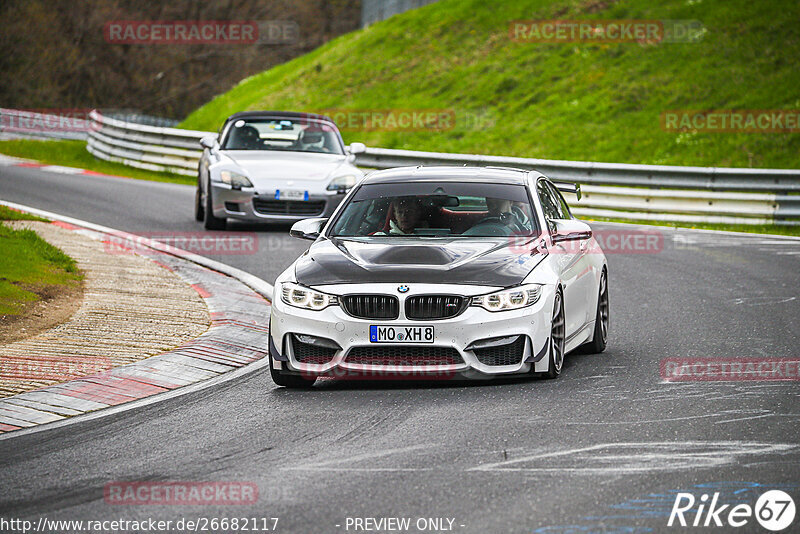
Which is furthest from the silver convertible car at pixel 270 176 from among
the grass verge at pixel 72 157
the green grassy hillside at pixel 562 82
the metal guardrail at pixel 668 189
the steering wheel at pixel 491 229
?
the green grassy hillside at pixel 562 82

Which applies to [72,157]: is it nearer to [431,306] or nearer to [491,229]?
[491,229]

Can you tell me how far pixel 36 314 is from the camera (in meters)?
10.9

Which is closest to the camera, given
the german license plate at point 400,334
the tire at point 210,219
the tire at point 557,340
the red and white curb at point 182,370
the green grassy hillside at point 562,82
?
the red and white curb at point 182,370

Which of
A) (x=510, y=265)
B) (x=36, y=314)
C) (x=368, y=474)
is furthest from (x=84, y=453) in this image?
(x=36, y=314)

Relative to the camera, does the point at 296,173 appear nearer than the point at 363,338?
No

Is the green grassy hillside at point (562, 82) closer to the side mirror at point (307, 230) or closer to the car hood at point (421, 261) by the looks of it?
the side mirror at point (307, 230)

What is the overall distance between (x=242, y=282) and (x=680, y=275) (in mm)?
5086

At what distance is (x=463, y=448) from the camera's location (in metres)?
6.65

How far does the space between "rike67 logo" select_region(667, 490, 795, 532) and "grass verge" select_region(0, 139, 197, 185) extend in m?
21.3

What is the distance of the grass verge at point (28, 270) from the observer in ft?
37.0

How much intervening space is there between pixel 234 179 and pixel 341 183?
149 cm

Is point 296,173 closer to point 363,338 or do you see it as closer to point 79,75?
point 363,338

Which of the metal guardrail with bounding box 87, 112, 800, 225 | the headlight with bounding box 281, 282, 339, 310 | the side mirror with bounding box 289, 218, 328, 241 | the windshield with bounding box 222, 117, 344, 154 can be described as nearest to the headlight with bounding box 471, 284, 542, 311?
the headlight with bounding box 281, 282, 339, 310

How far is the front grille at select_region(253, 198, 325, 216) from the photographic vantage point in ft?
56.8
